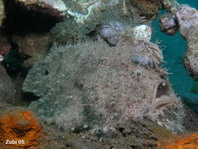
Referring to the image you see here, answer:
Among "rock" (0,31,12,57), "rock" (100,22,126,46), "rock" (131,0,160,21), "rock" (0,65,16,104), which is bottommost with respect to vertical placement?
"rock" (0,65,16,104)

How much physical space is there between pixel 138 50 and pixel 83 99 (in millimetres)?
1233

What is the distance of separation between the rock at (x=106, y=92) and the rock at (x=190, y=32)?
94 centimetres

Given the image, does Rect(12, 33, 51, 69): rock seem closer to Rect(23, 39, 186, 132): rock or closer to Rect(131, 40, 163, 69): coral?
Rect(23, 39, 186, 132): rock

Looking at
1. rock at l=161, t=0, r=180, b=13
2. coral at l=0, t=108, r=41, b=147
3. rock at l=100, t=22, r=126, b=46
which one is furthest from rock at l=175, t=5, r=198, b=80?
coral at l=0, t=108, r=41, b=147

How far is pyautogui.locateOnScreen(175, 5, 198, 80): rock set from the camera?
4.61 m

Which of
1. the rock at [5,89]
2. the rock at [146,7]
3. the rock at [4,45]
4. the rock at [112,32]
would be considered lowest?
the rock at [5,89]

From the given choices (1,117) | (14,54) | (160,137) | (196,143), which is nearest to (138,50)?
(160,137)

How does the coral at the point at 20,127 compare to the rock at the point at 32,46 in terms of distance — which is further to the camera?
the rock at the point at 32,46

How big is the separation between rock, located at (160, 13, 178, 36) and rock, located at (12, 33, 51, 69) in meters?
2.92

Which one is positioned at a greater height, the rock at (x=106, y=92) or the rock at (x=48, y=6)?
the rock at (x=48, y=6)

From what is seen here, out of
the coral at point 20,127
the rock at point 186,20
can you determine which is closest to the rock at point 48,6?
the rock at point 186,20

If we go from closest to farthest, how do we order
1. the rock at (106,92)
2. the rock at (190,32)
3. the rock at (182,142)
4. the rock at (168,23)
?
the rock at (182,142)
the rock at (106,92)
the rock at (190,32)
the rock at (168,23)

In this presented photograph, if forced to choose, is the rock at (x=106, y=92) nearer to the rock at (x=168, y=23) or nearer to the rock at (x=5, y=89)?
the rock at (x=5, y=89)

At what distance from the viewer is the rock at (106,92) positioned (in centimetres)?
346
